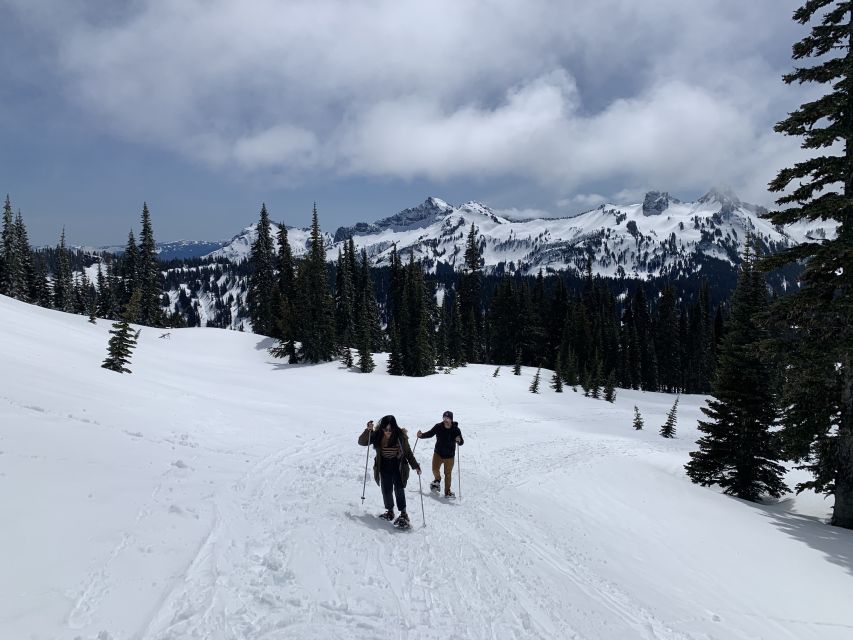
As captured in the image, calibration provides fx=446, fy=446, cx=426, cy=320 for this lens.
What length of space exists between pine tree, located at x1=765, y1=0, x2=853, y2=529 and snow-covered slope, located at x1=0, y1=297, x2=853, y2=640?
2039 millimetres

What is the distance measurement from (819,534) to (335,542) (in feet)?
38.2

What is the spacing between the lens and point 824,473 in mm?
12148

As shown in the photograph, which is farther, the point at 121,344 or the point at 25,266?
the point at 25,266

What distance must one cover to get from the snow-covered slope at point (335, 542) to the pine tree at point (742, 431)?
1.15 meters

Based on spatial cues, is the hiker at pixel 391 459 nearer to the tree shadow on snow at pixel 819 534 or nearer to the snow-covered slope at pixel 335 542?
the snow-covered slope at pixel 335 542

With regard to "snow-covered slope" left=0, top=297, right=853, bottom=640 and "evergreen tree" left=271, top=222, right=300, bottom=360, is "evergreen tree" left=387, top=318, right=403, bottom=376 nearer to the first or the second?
"evergreen tree" left=271, top=222, right=300, bottom=360

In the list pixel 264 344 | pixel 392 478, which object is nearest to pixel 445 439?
pixel 392 478

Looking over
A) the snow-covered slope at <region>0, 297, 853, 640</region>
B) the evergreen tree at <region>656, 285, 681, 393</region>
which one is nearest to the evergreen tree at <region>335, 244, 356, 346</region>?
the snow-covered slope at <region>0, 297, 853, 640</region>

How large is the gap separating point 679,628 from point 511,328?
6091 centimetres

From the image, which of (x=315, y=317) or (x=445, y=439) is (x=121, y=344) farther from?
(x=315, y=317)

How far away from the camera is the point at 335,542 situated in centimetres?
741

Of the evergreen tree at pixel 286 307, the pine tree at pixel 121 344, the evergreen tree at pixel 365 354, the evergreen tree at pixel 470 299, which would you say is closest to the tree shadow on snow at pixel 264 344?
the evergreen tree at pixel 286 307

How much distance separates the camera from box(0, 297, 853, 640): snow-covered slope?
5.11 meters

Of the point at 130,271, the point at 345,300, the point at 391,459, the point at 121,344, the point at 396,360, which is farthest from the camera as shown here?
the point at 130,271
